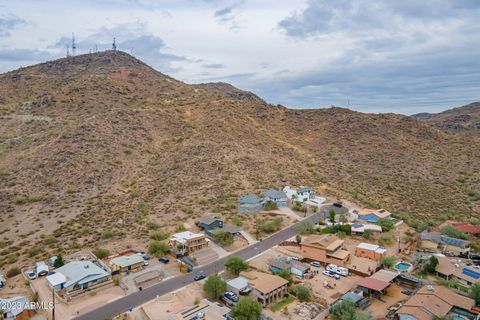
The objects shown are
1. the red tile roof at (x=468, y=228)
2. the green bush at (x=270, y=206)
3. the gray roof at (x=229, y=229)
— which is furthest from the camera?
the green bush at (x=270, y=206)

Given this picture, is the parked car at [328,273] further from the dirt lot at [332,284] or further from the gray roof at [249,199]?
the gray roof at [249,199]

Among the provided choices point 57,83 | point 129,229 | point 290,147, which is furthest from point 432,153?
point 57,83

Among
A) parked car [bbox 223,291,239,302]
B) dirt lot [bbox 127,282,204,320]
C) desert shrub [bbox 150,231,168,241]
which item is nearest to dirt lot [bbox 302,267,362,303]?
parked car [bbox 223,291,239,302]

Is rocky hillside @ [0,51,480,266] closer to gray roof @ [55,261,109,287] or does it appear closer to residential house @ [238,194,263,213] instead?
residential house @ [238,194,263,213]

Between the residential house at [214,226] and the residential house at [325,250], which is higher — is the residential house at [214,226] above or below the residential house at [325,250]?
above

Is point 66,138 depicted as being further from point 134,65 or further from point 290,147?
point 134,65

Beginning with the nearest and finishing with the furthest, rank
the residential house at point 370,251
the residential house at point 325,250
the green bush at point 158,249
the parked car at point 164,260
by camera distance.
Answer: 1. the parked car at point 164,260
2. the residential house at point 325,250
3. the green bush at point 158,249
4. the residential house at point 370,251

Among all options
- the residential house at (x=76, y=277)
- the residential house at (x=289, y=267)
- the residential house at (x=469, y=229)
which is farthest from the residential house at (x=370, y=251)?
the residential house at (x=76, y=277)
